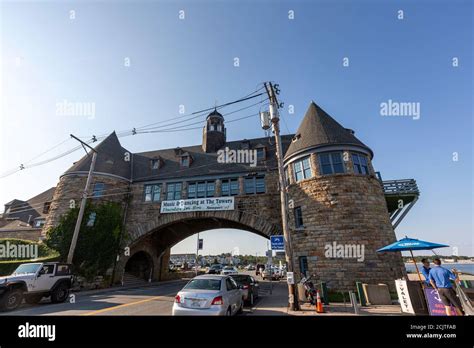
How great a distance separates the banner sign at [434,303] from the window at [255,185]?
557 inches

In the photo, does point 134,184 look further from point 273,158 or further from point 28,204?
point 28,204

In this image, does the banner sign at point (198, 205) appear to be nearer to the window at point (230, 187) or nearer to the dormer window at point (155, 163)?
the window at point (230, 187)

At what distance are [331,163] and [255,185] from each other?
7.25 meters

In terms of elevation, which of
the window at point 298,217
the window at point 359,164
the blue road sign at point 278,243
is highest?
the window at point 359,164

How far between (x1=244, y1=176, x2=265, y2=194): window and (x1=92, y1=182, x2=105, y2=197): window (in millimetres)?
14052

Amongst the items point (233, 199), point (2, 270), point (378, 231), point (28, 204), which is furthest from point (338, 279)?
point (28, 204)

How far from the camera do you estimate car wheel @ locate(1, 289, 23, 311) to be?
31.8 ft

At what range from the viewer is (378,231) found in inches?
573

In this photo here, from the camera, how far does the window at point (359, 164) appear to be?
16.4 meters

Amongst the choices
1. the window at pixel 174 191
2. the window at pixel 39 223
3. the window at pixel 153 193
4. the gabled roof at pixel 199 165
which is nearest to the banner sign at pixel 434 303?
the gabled roof at pixel 199 165

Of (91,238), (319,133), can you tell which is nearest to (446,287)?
(319,133)

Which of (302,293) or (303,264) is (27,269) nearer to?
(302,293)

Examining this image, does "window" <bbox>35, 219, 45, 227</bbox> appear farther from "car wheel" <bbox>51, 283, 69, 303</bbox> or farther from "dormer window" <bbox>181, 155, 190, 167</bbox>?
"car wheel" <bbox>51, 283, 69, 303</bbox>
